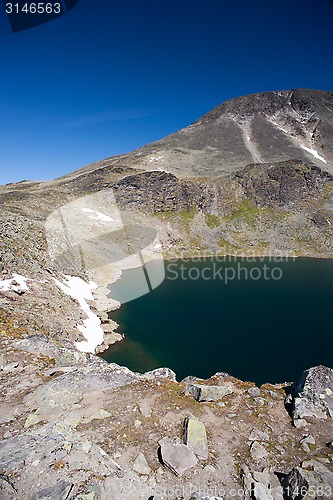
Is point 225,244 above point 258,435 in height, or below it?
below

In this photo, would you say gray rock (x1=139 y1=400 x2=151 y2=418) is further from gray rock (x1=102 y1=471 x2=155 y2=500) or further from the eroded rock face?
the eroded rock face

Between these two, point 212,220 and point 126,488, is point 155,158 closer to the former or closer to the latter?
point 212,220

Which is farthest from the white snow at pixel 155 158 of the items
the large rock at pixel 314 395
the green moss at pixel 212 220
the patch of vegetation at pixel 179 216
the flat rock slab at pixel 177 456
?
the flat rock slab at pixel 177 456

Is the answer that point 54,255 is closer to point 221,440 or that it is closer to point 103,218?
point 103,218

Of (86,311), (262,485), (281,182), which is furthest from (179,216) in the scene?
(262,485)

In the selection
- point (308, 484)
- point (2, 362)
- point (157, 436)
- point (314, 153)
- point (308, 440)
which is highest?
point (314, 153)

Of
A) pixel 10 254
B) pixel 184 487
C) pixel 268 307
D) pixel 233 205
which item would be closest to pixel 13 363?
pixel 184 487

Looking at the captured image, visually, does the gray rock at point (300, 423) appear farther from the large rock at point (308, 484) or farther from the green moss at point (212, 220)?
the green moss at point (212, 220)
